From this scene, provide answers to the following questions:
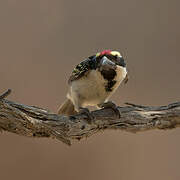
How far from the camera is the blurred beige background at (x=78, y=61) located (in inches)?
115

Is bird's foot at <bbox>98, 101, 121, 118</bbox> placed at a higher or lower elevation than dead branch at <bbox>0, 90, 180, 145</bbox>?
higher

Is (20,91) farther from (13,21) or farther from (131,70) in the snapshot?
(131,70)

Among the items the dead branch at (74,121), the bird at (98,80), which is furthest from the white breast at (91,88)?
the dead branch at (74,121)

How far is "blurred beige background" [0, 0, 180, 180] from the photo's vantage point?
2916 millimetres

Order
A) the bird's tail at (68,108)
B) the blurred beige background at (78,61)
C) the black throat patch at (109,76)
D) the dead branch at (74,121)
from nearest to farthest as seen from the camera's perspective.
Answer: the dead branch at (74,121)
the black throat patch at (109,76)
the bird's tail at (68,108)
the blurred beige background at (78,61)

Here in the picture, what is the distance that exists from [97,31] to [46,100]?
827 millimetres

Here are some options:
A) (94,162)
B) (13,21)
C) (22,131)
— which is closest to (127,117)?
(22,131)

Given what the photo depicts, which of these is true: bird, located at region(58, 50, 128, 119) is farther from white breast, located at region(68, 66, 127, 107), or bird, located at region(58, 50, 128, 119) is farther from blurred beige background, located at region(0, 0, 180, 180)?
blurred beige background, located at region(0, 0, 180, 180)

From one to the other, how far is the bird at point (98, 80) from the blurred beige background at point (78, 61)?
2.82 ft

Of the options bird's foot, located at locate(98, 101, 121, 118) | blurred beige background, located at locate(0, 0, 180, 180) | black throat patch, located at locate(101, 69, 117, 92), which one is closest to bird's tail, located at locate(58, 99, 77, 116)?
bird's foot, located at locate(98, 101, 121, 118)

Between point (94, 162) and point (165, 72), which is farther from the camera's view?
point (165, 72)

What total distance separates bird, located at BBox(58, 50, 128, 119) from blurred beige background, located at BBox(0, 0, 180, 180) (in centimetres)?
86

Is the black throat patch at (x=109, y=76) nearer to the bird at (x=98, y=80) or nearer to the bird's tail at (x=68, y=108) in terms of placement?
the bird at (x=98, y=80)

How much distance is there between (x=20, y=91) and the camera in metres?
2.93
